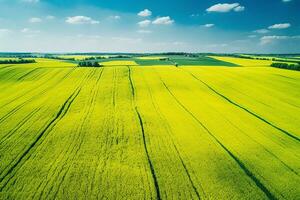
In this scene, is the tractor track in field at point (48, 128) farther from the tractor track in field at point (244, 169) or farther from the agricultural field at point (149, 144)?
the tractor track in field at point (244, 169)

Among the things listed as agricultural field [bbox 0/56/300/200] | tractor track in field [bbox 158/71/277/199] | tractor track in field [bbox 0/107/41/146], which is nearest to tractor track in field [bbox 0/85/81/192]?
agricultural field [bbox 0/56/300/200]

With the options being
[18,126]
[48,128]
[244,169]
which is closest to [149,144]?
[244,169]

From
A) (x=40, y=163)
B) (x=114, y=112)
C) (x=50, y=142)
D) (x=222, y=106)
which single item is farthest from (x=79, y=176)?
(x=222, y=106)

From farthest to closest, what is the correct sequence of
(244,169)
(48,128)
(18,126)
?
1. (18,126)
2. (48,128)
3. (244,169)

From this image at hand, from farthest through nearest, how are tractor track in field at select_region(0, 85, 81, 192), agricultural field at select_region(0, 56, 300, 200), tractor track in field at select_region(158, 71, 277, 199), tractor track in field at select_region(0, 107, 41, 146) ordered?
1. tractor track in field at select_region(0, 107, 41, 146)
2. tractor track in field at select_region(0, 85, 81, 192)
3. agricultural field at select_region(0, 56, 300, 200)
4. tractor track in field at select_region(158, 71, 277, 199)

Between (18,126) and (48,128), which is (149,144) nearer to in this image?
(48,128)

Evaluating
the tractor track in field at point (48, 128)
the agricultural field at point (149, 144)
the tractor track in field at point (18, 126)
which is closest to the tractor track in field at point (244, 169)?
the agricultural field at point (149, 144)

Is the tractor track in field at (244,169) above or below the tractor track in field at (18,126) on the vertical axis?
below

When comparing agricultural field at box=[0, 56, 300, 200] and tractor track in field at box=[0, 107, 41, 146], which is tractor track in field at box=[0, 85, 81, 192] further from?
tractor track in field at box=[0, 107, 41, 146]

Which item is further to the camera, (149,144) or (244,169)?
(149,144)
